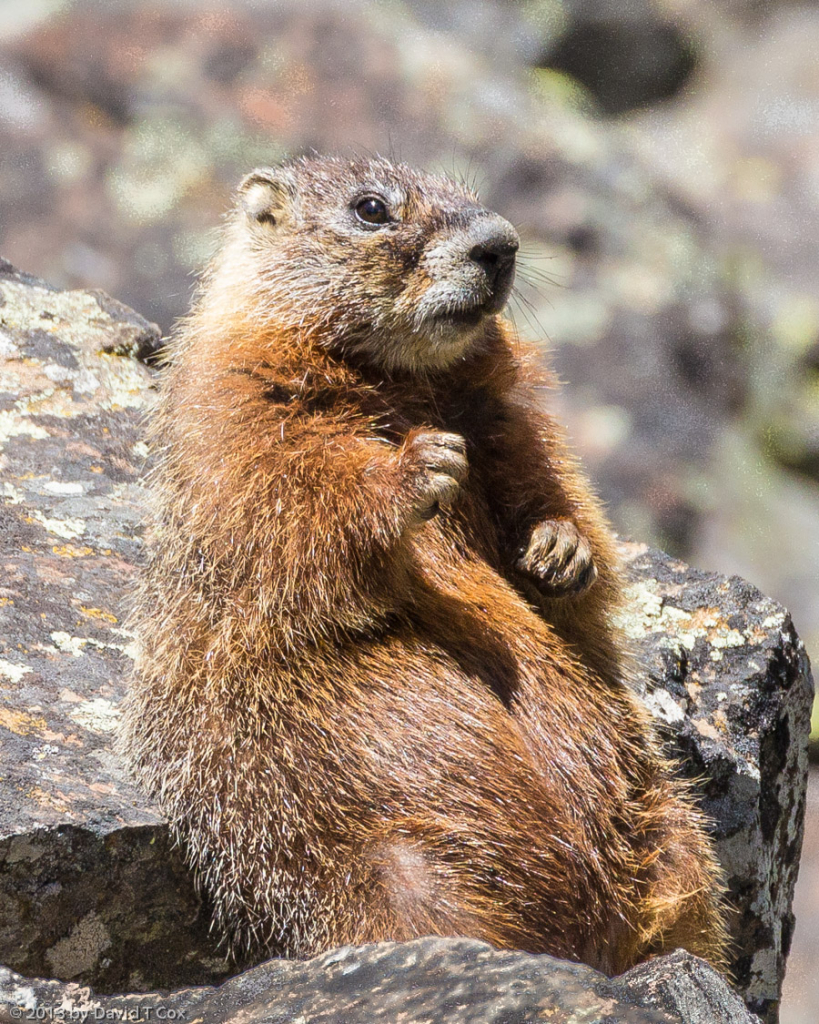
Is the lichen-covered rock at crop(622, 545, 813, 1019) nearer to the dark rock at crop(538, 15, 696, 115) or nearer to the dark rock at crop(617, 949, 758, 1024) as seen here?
the dark rock at crop(617, 949, 758, 1024)

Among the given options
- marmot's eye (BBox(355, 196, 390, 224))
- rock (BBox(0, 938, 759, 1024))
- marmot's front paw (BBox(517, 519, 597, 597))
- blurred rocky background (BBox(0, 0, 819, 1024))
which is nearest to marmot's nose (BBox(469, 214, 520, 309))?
marmot's eye (BBox(355, 196, 390, 224))

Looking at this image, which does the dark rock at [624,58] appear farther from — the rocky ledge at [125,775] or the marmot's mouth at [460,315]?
the marmot's mouth at [460,315]

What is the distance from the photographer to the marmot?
14.4ft

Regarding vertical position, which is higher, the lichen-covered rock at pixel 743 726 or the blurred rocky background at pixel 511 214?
the blurred rocky background at pixel 511 214

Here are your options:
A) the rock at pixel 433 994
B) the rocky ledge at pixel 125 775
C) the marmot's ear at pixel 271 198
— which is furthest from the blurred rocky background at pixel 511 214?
the rock at pixel 433 994

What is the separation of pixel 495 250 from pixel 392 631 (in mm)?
1622

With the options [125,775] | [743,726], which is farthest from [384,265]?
[743,726]

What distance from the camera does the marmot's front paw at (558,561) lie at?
5.03 metres

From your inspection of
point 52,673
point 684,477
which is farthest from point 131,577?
point 684,477

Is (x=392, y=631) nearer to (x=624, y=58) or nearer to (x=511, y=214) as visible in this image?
(x=511, y=214)

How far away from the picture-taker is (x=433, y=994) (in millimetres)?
3072

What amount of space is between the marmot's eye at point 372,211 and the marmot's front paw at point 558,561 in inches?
59.9

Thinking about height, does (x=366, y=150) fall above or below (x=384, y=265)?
above

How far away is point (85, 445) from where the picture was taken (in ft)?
21.3
